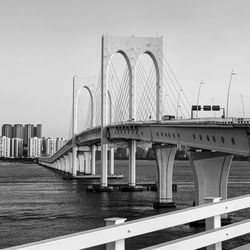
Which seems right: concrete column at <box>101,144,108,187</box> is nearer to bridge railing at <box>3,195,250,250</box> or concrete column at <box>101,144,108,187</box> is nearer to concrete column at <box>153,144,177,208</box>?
concrete column at <box>153,144,177,208</box>

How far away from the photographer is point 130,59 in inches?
3327

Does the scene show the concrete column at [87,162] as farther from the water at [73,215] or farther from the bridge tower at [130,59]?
the water at [73,215]

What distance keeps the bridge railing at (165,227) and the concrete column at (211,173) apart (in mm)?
38321

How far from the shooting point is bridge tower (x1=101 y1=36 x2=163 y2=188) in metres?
80.1

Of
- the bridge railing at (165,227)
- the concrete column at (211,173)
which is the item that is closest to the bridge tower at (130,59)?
the concrete column at (211,173)

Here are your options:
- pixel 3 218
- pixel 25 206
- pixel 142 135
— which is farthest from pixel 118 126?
pixel 3 218

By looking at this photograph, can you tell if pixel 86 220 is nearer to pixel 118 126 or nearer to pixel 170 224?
pixel 118 126

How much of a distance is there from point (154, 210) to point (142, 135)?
10.3 meters

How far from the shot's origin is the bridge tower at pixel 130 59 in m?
80.1

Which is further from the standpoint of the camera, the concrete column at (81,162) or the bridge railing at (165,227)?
the concrete column at (81,162)

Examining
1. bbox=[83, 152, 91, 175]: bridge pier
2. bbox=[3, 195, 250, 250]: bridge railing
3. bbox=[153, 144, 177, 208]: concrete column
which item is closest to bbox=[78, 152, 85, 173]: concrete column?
bbox=[83, 152, 91, 175]: bridge pier

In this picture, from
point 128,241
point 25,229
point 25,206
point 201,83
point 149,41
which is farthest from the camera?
point 149,41

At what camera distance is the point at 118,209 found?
184 ft

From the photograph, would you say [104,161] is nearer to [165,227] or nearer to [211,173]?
[211,173]
